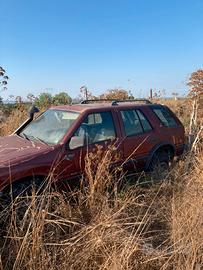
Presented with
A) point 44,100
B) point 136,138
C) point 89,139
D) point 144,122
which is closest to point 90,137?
point 89,139

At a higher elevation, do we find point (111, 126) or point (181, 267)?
point (111, 126)

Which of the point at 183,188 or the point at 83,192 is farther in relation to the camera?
the point at 183,188

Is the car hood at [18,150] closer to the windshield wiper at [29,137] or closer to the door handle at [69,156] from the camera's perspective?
the windshield wiper at [29,137]

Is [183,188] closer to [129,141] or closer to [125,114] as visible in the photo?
[129,141]

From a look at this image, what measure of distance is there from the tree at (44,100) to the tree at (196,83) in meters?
5.92

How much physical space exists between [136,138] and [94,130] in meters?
0.88

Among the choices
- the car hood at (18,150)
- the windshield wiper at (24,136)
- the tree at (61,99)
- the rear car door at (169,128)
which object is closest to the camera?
the car hood at (18,150)

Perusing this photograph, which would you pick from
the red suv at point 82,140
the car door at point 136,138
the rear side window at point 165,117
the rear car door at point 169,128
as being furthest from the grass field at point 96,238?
the rear side window at point 165,117

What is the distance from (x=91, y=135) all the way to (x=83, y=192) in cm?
103

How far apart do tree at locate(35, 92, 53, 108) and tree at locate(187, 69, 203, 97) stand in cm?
592

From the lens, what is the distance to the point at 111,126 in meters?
4.82

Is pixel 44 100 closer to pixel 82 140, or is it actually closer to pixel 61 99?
pixel 61 99

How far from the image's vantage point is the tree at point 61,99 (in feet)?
41.9

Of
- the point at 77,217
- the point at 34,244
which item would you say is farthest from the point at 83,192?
the point at 34,244
